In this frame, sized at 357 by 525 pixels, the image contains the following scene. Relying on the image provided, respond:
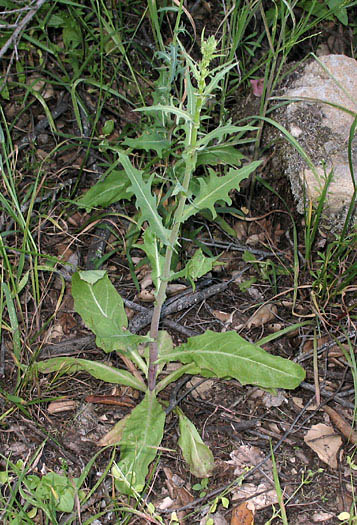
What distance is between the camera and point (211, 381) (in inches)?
102

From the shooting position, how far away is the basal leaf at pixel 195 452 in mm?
2248

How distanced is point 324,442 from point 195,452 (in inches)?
22.1

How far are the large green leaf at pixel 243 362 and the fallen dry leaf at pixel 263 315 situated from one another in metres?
0.47

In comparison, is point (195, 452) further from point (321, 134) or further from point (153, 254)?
point (321, 134)

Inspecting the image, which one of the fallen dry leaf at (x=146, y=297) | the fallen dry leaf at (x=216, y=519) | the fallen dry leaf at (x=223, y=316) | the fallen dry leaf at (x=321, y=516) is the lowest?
the fallen dry leaf at (x=321, y=516)

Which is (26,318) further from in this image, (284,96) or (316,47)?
(316,47)

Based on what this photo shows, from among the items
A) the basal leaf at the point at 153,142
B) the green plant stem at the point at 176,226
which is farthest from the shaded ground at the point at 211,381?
the basal leaf at the point at 153,142

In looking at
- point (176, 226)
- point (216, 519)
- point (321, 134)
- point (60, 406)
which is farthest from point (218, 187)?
point (216, 519)

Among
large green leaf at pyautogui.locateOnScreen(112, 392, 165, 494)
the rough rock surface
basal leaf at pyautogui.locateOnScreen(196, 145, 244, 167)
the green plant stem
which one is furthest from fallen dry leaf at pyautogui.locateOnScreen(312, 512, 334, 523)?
basal leaf at pyautogui.locateOnScreen(196, 145, 244, 167)

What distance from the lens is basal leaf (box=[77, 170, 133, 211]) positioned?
2920 millimetres

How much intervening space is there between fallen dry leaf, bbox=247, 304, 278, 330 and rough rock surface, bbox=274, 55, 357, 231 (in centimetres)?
51

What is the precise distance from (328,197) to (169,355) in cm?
113

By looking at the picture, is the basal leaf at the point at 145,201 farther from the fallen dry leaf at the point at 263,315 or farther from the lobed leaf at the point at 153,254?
the fallen dry leaf at the point at 263,315

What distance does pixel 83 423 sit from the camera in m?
2.41
